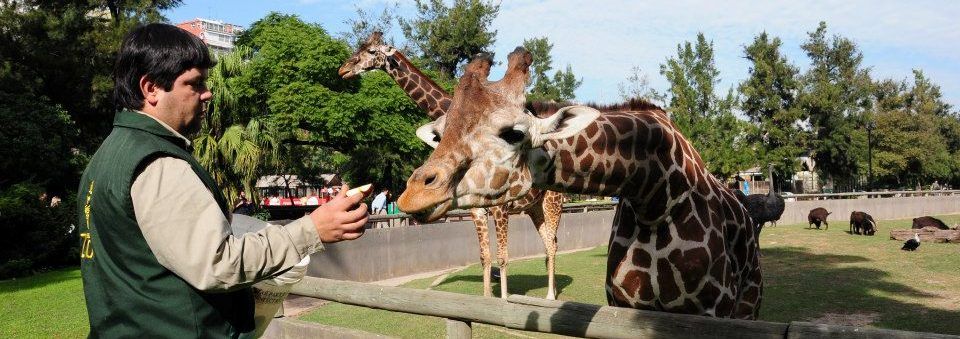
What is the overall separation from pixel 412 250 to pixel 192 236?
11932 millimetres

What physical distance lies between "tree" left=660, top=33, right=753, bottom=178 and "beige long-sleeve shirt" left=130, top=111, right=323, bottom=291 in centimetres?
3910

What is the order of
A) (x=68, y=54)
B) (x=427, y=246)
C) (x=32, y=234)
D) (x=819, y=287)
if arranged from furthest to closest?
(x=68, y=54) → (x=32, y=234) → (x=427, y=246) → (x=819, y=287)

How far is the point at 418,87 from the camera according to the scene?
27.2ft

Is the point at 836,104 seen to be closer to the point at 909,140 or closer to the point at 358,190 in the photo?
the point at 909,140

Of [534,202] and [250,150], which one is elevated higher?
[250,150]

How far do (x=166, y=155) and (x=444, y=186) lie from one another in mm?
922

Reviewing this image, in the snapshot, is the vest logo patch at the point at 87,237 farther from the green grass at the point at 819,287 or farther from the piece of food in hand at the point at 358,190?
the green grass at the point at 819,287

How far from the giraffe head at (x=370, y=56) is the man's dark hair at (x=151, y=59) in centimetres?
649

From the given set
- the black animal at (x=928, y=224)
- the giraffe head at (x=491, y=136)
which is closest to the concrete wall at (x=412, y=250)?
the giraffe head at (x=491, y=136)

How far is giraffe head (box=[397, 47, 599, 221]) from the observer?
2.58 m

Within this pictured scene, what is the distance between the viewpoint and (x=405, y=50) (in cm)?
4294

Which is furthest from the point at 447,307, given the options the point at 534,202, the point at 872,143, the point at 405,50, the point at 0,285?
the point at 872,143

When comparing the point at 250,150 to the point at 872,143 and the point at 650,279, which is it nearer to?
the point at 650,279

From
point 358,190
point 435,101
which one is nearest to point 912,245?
point 435,101
